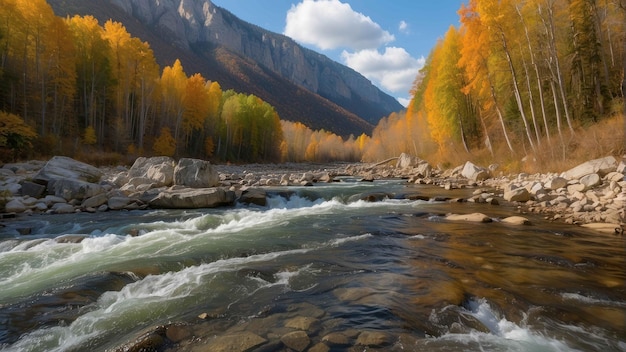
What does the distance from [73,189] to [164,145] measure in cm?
2310

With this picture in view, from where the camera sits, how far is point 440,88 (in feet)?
90.7

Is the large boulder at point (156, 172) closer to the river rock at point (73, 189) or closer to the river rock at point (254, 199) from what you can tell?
the river rock at point (73, 189)

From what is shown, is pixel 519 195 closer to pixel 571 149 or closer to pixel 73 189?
pixel 571 149

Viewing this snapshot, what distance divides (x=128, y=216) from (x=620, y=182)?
17.4m

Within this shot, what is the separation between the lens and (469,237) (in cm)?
824

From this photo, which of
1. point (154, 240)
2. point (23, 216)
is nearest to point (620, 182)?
point (154, 240)

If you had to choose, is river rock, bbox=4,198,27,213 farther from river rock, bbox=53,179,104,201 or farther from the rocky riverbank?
river rock, bbox=53,179,104,201

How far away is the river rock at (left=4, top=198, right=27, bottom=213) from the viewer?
11.7 m

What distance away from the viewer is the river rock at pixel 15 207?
1167 cm

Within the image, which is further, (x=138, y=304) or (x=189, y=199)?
(x=189, y=199)

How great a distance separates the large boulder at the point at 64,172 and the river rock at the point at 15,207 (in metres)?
2.27

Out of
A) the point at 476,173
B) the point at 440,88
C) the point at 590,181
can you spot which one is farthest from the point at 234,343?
the point at 440,88

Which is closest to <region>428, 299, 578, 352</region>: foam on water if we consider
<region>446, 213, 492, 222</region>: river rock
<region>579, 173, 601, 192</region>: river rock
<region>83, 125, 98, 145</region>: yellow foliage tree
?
<region>446, 213, 492, 222</region>: river rock

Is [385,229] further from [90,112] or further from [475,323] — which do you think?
[90,112]
